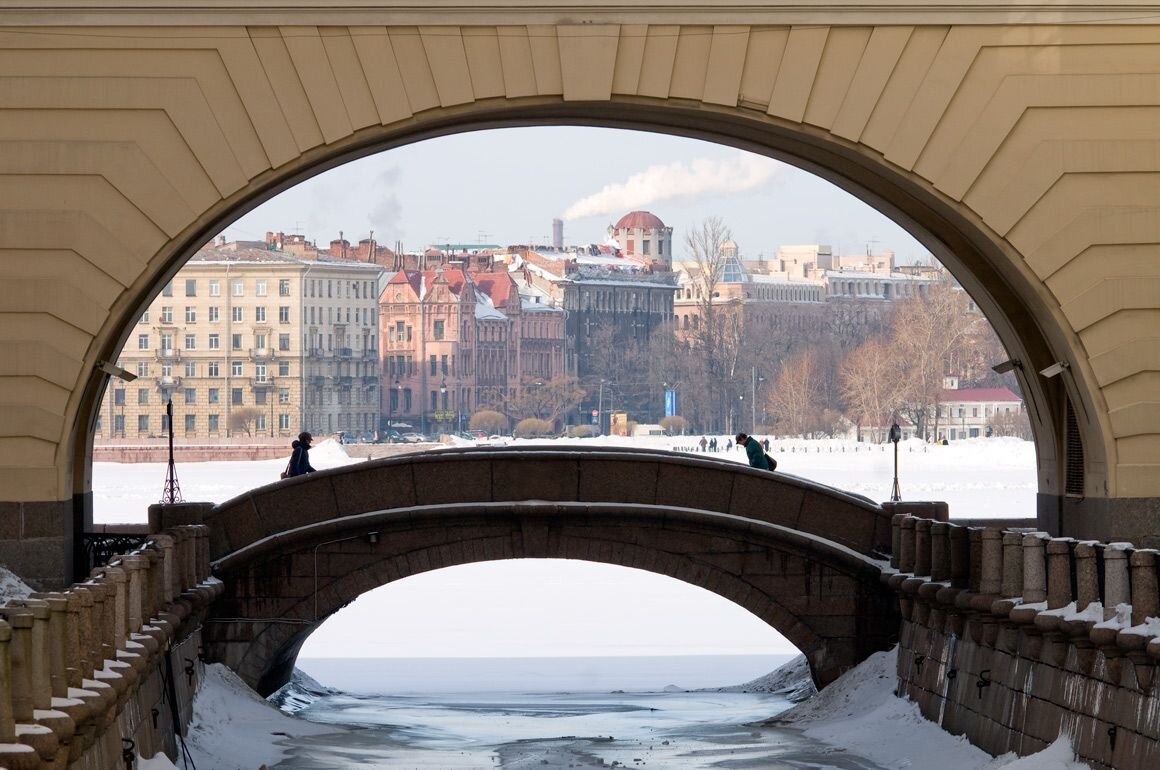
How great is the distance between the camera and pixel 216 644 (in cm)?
1719

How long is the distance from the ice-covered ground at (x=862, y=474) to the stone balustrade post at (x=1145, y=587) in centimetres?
3165

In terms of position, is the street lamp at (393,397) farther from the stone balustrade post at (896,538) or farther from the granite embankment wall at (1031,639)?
the granite embankment wall at (1031,639)

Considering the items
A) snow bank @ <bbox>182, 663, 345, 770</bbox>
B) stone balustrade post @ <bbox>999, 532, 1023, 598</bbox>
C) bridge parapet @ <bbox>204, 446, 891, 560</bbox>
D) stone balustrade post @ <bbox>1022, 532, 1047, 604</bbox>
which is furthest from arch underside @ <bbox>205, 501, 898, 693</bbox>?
stone balustrade post @ <bbox>1022, 532, 1047, 604</bbox>

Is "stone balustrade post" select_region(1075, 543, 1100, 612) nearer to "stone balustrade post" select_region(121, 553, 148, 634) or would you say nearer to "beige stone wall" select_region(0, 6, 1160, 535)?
"beige stone wall" select_region(0, 6, 1160, 535)

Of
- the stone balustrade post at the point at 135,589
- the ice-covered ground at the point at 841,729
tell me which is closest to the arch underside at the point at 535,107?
the ice-covered ground at the point at 841,729

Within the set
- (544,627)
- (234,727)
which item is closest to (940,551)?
(234,727)

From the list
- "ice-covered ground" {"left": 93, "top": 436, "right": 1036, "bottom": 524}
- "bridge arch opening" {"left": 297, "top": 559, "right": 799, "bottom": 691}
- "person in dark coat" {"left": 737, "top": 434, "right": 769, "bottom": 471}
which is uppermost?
"person in dark coat" {"left": 737, "top": 434, "right": 769, "bottom": 471}

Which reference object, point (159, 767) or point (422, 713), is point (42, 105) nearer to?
point (159, 767)

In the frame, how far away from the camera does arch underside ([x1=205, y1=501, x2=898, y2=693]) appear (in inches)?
678

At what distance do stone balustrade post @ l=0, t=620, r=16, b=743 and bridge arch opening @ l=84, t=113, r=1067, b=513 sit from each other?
6.69 m

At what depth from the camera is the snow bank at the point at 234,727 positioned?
14.2m

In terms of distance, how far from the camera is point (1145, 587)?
1077 cm

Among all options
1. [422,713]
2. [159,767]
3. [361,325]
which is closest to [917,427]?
[361,325]

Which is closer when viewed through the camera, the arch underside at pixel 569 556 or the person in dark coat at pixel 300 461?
the arch underside at pixel 569 556
